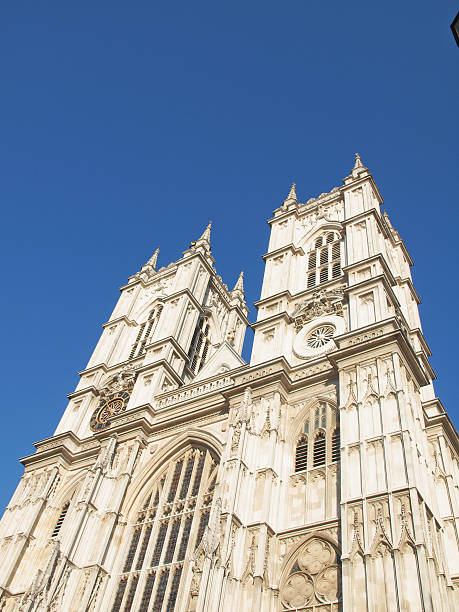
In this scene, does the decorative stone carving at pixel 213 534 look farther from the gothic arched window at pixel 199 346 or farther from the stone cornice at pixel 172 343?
the gothic arched window at pixel 199 346

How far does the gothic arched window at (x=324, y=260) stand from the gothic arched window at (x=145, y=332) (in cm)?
1080

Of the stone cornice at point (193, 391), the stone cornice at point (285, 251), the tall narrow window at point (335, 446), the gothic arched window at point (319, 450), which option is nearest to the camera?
the tall narrow window at point (335, 446)

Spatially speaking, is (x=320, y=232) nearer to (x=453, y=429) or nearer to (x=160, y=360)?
(x=160, y=360)

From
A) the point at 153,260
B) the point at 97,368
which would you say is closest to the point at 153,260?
the point at 153,260

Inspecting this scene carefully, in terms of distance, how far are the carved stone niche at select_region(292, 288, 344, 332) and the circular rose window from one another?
0.99 ft

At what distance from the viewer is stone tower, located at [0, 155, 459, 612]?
18.0 metres

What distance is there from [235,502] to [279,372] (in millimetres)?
5952

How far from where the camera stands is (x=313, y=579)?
18312 mm

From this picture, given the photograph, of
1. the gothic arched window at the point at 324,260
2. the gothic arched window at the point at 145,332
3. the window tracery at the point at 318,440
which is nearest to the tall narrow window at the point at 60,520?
the gothic arched window at the point at 145,332

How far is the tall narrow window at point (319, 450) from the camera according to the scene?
21.9m

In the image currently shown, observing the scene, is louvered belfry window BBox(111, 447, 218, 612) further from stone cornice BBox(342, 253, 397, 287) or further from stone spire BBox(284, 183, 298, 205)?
stone spire BBox(284, 183, 298, 205)

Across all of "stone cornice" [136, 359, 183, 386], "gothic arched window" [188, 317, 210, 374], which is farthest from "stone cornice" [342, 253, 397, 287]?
"gothic arched window" [188, 317, 210, 374]

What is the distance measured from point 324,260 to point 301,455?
1292cm

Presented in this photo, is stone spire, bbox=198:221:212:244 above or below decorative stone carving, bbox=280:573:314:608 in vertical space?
above
